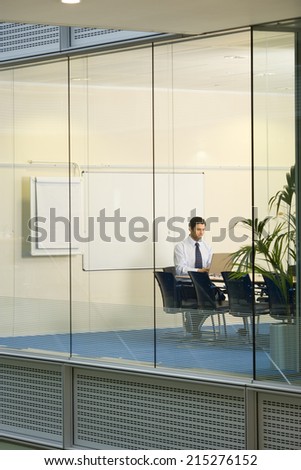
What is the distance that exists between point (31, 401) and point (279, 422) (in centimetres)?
241

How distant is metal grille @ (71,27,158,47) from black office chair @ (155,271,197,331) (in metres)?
1.85

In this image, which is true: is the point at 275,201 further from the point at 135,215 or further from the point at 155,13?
the point at 155,13

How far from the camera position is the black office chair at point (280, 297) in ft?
22.7

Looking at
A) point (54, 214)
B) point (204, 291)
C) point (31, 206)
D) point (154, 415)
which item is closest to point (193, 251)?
point (204, 291)

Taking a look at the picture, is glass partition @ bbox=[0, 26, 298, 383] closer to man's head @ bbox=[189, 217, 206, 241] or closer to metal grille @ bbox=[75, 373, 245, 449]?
man's head @ bbox=[189, 217, 206, 241]

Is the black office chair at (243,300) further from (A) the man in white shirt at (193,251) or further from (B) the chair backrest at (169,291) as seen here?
(B) the chair backrest at (169,291)

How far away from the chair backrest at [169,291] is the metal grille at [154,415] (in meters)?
0.60

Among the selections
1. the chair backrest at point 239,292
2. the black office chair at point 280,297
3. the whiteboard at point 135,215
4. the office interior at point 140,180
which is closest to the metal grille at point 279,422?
→ the office interior at point 140,180

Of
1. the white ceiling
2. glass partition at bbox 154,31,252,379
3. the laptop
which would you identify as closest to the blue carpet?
glass partition at bbox 154,31,252,379

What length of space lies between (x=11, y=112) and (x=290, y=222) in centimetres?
298

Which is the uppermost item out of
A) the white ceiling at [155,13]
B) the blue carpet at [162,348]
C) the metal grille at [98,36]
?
the metal grille at [98,36]

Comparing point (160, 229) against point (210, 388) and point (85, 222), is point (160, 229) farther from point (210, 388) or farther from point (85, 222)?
point (210, 388)

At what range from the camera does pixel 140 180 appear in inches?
309
